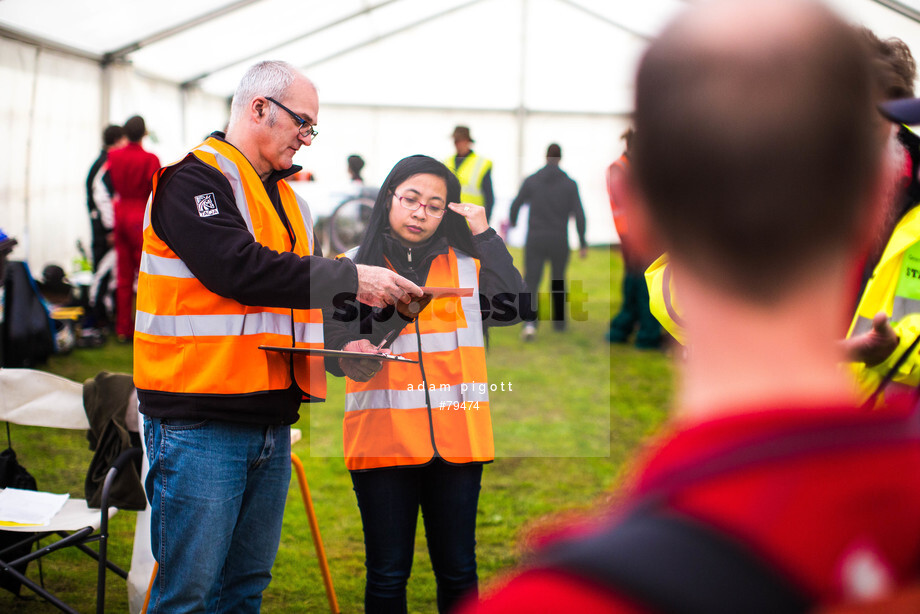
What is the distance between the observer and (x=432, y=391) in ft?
6.73

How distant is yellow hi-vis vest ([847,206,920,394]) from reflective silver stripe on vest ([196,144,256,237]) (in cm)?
142

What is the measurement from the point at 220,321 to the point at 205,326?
4cm

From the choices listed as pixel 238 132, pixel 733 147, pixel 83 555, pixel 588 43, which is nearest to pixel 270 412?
pixel 238 132

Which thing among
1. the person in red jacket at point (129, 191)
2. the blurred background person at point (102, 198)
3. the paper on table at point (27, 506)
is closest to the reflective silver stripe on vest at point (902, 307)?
the paper on table at point (27, 506)

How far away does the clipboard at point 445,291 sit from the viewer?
2.00 metres

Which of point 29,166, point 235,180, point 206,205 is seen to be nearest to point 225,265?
point 206,205

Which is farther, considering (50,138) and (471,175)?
(50,138)

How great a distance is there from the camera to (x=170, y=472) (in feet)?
6.01

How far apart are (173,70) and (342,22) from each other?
2.40 m

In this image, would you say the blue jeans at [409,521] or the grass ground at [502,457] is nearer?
the blue jeans at [409,521]

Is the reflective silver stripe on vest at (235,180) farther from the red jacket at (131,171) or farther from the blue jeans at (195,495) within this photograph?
the red jacket at (131,171)

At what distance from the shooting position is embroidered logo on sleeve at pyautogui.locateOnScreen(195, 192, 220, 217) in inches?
68.7

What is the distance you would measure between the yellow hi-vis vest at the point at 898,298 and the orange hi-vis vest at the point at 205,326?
4.46 ft

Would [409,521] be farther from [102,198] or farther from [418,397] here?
[102,198]
